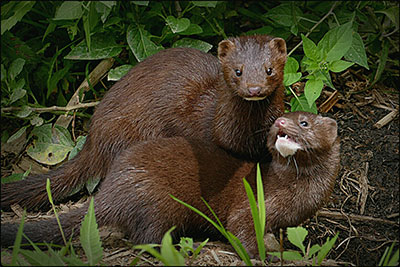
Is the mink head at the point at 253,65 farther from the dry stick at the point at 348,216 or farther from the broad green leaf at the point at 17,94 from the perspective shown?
the broad green leaf at the point at 17,94

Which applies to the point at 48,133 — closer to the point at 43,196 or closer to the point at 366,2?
the point at 43,196

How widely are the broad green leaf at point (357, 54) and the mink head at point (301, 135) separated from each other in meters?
0.85

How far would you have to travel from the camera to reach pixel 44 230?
12.5ft

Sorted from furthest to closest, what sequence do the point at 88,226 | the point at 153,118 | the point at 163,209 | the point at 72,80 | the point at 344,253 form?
1. the point at 72,80
2. the point at 153,118
3. the point at 344,253
4. the point at 163,209
5. the point at 88,226

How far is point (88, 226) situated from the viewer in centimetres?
328

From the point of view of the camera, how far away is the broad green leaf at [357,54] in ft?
15.1

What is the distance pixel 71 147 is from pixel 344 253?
2550mm

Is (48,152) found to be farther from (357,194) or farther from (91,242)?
(357,194)

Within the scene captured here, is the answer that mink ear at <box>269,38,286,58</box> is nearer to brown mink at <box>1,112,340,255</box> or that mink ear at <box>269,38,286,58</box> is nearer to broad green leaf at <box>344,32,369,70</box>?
brown mink at <box>1,112,340,255</box>

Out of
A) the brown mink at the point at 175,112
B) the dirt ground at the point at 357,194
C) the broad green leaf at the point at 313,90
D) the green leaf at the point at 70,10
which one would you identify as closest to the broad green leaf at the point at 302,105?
the broad green leaf at the point at 313,90

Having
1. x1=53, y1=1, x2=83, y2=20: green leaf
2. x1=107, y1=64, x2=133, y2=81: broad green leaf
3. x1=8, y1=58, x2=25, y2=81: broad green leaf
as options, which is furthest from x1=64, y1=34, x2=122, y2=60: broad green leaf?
x1=53, y1=1, x2=83, y2=20: green leaf

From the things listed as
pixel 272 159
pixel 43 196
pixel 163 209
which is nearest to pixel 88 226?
pixel 163 209

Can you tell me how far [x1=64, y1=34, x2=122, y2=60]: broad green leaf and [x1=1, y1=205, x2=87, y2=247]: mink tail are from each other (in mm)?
1636

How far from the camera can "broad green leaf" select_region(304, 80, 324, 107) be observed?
436 centimetres
